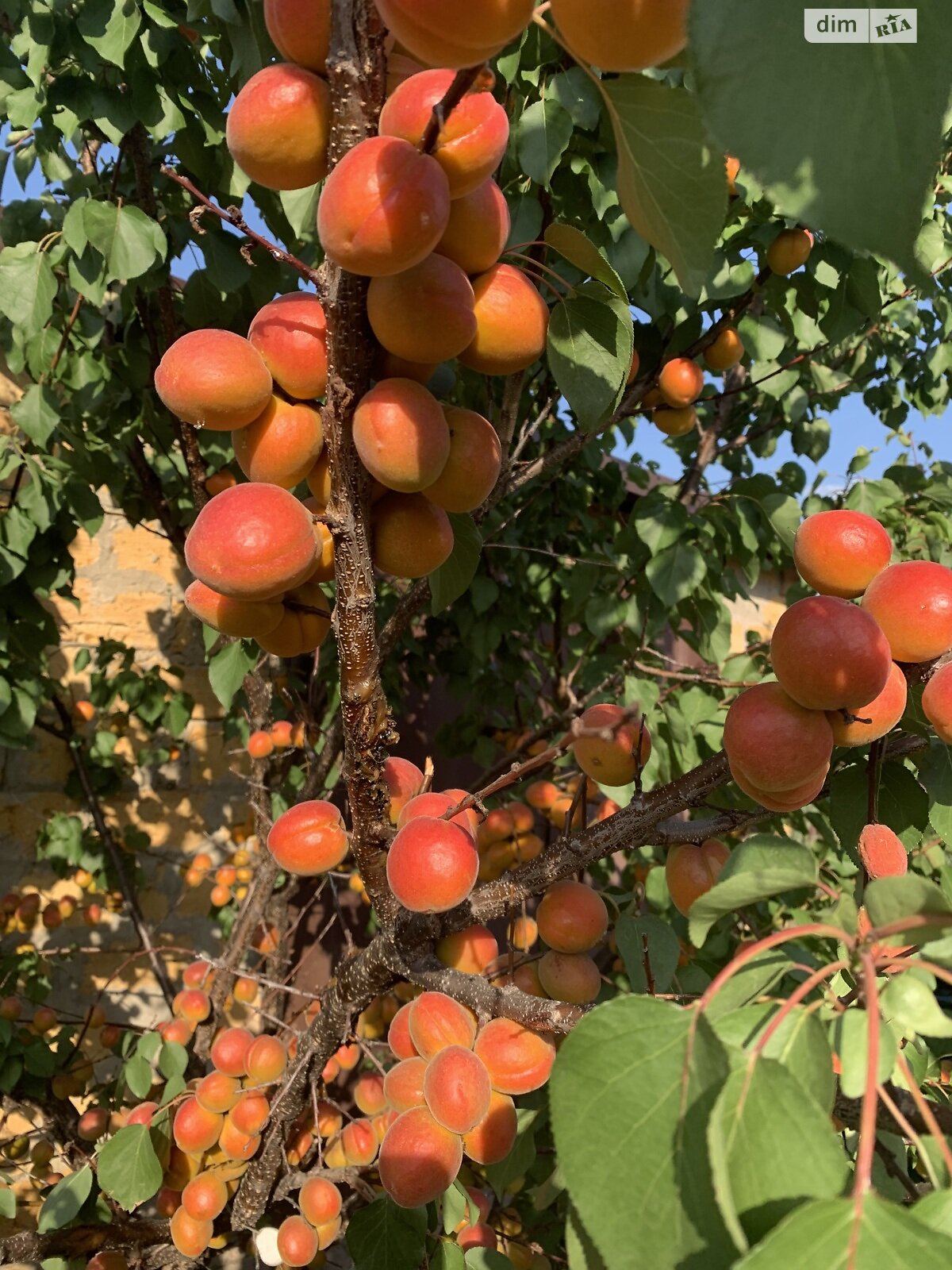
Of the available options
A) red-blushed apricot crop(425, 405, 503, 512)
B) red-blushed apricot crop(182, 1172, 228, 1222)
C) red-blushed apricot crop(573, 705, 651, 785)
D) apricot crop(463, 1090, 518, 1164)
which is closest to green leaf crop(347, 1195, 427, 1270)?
apricot crop(463, 1090, 518, 1164)

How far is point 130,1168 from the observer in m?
0.95

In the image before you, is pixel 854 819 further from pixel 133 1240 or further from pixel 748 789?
pixel 133 1240

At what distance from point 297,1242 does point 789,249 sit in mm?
1468

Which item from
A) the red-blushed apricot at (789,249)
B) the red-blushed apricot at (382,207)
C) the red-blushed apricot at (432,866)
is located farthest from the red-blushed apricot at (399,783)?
the red-blushed apricot at (789,249)

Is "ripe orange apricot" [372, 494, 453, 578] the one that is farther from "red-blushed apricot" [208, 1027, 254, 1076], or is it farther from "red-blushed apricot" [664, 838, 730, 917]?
"red-blushed apricot" [208, 1027, 254, 1076]

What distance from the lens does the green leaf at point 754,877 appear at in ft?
1.28

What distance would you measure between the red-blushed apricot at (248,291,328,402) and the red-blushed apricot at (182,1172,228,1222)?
3.21 ft

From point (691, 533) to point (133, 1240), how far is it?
1.38 meters

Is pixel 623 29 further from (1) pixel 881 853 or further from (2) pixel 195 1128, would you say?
(2) pixel 195 1128

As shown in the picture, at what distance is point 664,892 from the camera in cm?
141

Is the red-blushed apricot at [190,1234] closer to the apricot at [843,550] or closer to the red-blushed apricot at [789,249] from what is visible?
the apricot at [843,550]

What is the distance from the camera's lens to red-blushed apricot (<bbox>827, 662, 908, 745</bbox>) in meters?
0.52

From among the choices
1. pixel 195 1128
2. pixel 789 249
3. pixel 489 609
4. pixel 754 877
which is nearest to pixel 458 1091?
pixel 754 877

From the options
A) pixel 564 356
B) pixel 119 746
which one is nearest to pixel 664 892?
pixel 564 356
